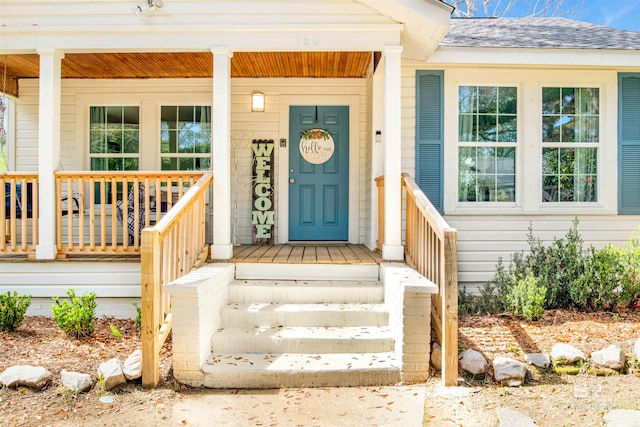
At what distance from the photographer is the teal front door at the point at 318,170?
20.9 ft

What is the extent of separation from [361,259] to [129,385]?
7.83 feet

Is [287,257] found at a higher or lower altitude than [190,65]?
lower

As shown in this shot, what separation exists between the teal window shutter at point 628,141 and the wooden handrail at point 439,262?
9.81 feet

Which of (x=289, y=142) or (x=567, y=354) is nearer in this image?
(x=567, y=354)

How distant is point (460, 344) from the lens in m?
3.70

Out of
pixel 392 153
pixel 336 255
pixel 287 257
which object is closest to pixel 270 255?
pixel 287 257

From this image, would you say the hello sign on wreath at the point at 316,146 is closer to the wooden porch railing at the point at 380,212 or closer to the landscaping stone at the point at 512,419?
the wooden porch railing at the point at 380,212

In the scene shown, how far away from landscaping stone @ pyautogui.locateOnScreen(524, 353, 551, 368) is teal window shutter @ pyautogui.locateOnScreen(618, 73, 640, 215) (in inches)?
124

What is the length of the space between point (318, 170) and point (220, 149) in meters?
2.02

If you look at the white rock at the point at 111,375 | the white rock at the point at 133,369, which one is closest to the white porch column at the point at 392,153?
the white rock at the point at 133,369

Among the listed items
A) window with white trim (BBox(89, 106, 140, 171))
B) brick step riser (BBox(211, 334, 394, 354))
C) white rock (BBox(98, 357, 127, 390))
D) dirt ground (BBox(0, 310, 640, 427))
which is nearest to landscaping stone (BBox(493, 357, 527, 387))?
dirt ground (BBox(0, 310, 640, 427))

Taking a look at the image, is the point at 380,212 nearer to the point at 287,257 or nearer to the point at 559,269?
the point at 287,257

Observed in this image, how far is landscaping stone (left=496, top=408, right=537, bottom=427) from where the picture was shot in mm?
2625

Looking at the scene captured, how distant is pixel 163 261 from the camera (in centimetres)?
354
